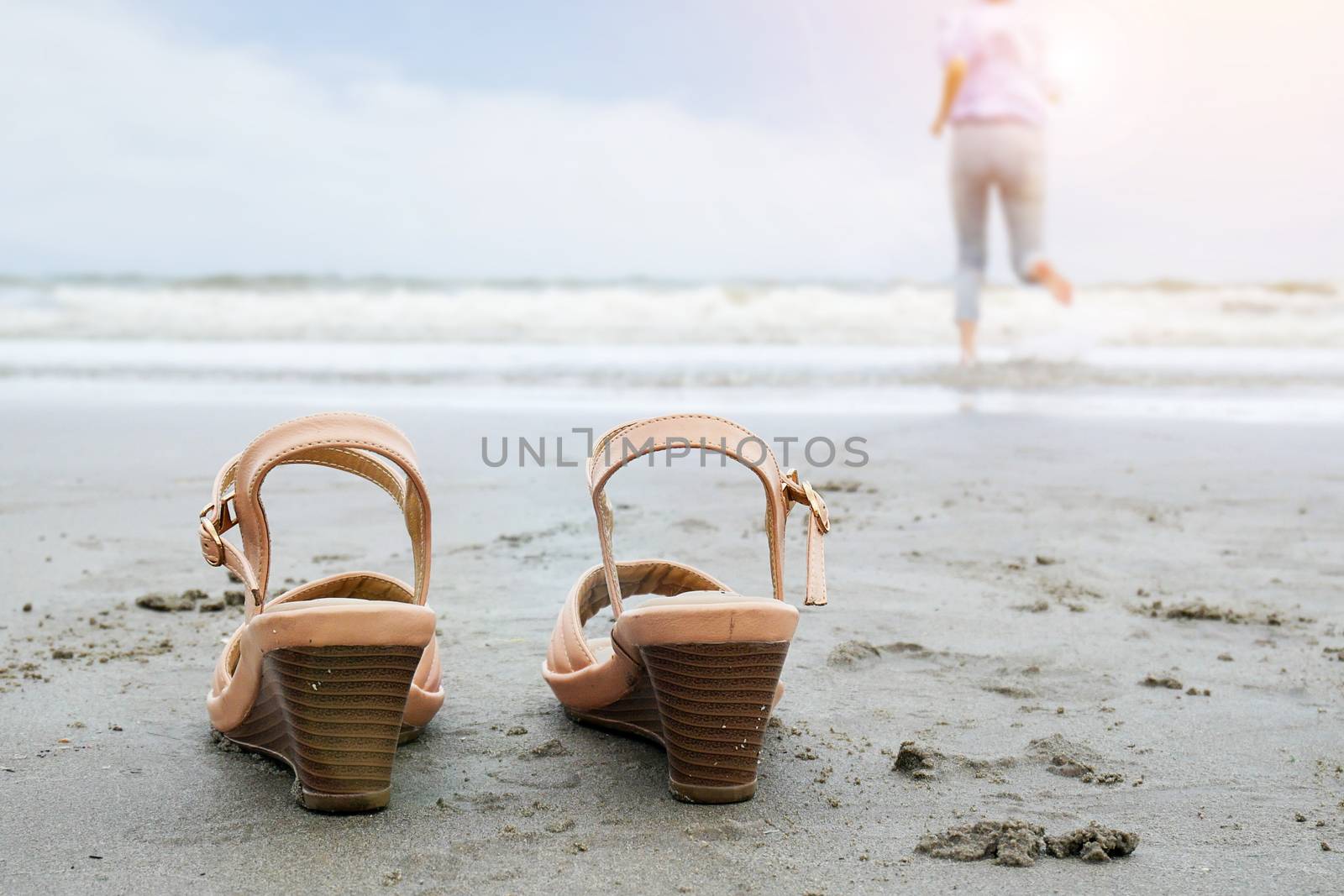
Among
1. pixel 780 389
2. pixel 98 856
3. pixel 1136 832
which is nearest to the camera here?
pixel 98 856

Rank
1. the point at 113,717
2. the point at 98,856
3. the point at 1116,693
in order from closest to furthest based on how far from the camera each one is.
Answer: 1. the point at 98,856
2. the point at 113,717
3. the point at 1116,693

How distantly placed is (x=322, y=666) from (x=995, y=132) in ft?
26.6

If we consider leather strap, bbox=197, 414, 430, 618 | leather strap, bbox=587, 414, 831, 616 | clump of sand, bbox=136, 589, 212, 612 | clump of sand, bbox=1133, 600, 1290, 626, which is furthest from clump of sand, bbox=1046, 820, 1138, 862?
clump of sand, bbox=136, 589, 212, 612

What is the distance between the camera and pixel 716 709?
1756mm

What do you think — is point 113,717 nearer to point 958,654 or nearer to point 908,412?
point 958,654

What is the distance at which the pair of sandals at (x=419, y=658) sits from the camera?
65.6 inches

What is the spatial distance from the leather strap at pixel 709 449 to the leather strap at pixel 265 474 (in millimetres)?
318

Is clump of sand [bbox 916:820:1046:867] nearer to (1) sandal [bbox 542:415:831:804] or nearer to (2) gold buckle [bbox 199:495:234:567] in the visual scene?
(1) sandal [bbox 542:415:831:804]

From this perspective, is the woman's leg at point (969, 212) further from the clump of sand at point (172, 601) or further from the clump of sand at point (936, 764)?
the clump of sand at point (936, 764)

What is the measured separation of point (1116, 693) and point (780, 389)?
571 cm

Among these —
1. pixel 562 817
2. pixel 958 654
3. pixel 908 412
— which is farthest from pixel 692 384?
pixel 562 817

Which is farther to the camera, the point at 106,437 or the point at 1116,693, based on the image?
the point at 106,437

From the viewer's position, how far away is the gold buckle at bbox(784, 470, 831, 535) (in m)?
2.01

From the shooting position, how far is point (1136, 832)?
168cm
